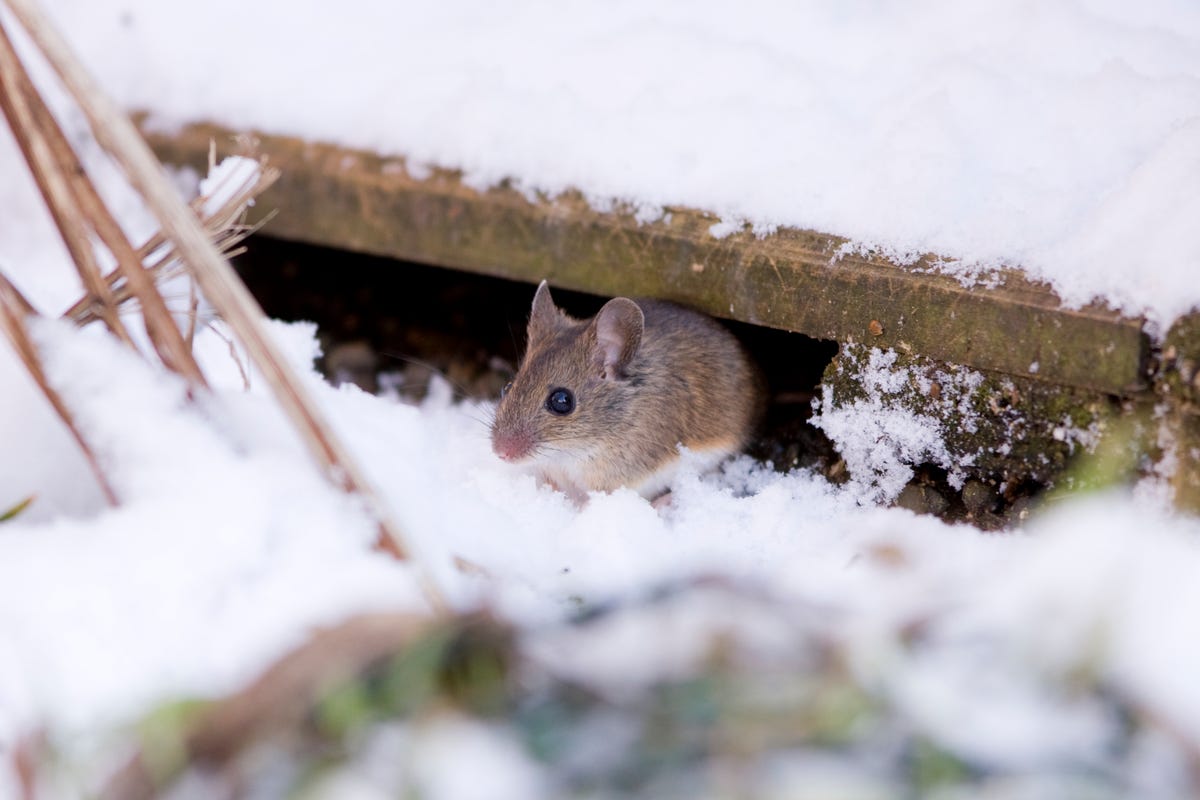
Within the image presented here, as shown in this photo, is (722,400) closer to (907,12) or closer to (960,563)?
(907,12)

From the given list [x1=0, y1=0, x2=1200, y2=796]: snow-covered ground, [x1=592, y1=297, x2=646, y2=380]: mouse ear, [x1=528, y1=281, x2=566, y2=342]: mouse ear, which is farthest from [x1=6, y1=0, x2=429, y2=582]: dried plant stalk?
[x1=528, y1=281, x2=566, y2=342]: mouse ear

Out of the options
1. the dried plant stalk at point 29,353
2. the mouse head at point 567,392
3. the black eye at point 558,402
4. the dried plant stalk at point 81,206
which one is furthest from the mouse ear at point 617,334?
the dried plant stalk at point 29,353

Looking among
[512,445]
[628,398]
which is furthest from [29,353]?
[628,398]

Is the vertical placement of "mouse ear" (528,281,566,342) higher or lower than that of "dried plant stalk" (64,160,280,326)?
higher

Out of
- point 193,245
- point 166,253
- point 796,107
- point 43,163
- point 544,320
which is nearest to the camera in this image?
point 193,245

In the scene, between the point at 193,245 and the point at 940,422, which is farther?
the point at 940,422

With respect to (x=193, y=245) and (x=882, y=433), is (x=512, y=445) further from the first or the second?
(x=193, y=245)

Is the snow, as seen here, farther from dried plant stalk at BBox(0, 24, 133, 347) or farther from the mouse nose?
dried plant stalk at BBox(0, 24, 133, 347)
